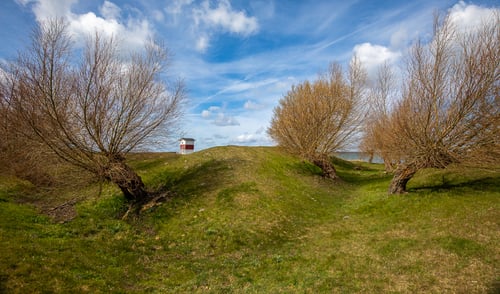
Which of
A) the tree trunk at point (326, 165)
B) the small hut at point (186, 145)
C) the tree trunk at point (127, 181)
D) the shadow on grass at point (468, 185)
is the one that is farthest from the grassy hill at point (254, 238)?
the small hut at point (186, 145)

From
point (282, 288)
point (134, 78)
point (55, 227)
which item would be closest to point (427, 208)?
point (282, 288)

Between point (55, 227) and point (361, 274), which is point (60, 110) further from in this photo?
point (361, 274)

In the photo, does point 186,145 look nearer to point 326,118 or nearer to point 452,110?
point 326,118

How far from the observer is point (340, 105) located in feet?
97.5

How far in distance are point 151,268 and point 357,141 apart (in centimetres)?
2727

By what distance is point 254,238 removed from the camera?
1420cm

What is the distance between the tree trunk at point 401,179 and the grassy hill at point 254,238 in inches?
33.9

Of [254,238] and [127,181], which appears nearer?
[254,238]

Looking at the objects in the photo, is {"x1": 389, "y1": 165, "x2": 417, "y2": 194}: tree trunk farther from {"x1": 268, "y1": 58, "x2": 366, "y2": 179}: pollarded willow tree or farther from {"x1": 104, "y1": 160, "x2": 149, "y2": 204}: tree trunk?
{"x1": 104, "y1": 160, "x2": 149, "y2": 204}: tree trunk

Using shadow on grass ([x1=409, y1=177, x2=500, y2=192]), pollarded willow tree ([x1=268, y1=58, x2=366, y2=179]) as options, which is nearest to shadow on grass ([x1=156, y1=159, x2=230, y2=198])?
pollarded willow tree ([x1=268, y1=58, x2=366, y2=179])

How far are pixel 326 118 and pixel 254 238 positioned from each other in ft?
Result: 64.8

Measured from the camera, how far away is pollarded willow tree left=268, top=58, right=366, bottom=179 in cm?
2981

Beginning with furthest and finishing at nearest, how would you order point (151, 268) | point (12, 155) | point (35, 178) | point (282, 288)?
point (35, 178) < point (12, 155) < point (151, 268) < point (282, 288)

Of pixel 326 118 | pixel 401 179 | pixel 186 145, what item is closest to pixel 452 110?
pixel 401 179
